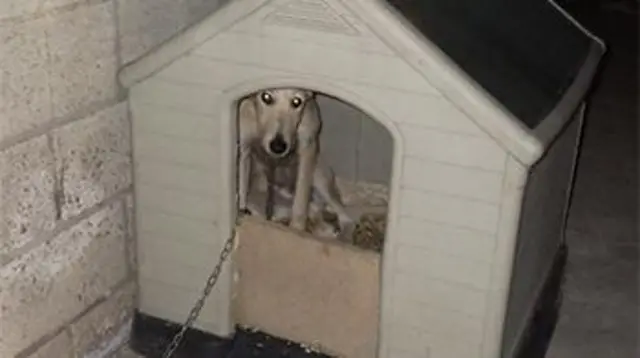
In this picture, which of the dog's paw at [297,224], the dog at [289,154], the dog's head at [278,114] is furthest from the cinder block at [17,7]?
the dog's paw at [297,224]

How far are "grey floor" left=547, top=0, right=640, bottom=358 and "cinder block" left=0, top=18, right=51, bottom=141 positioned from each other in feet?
3.47

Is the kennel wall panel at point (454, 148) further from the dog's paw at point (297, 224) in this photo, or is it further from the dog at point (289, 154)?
the dog's paw at point (297, 224)

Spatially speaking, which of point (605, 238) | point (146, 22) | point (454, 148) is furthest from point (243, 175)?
point (605, 238)

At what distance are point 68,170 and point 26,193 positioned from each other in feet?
0.32

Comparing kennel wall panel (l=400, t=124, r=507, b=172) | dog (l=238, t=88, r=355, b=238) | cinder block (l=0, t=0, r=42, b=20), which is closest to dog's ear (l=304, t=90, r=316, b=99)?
dog (l=238, t=88, r=355, b=238)

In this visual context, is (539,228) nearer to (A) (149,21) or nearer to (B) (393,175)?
(B) (393,175)

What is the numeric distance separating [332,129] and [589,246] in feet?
2.44

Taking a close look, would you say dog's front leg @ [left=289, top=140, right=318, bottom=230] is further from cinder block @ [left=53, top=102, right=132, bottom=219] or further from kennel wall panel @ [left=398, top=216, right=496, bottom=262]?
kennel wall panel @ [left=398, top=216, right=496, bottom=262]

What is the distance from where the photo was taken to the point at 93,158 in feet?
4.68

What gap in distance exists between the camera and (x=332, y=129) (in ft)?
6.77

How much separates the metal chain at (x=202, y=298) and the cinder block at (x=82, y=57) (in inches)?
12.3

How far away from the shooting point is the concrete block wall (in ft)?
4.08

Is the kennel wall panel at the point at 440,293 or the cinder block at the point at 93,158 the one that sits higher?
the cinder block at the point at 93,158

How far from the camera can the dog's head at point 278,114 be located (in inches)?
67.8
